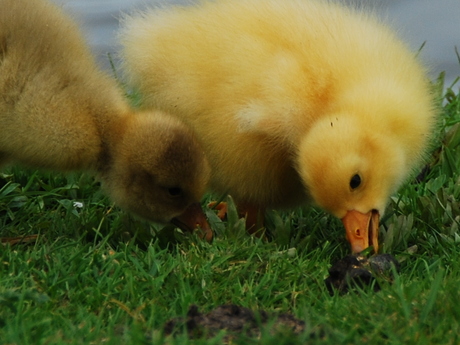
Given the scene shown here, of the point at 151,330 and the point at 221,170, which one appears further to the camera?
the point at 221,170

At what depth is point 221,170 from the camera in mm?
3643

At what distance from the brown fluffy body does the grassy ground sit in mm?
228

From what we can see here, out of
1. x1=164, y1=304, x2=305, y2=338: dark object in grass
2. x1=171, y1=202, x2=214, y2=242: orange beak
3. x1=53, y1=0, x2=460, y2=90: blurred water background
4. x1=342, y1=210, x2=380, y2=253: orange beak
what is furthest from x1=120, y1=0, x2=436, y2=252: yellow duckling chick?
x1=53, y1=0, x2=460, y2=90: blurred water background

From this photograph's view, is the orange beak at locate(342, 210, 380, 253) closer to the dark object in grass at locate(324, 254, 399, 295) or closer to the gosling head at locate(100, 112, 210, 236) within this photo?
the dark object in grass at locate(324, 254, 399, 295)

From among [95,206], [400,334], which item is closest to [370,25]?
[95,206]

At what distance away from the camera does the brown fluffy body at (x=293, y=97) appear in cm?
336

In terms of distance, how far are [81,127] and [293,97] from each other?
2.60ft

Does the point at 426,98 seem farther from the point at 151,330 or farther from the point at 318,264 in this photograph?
the point at 151,330

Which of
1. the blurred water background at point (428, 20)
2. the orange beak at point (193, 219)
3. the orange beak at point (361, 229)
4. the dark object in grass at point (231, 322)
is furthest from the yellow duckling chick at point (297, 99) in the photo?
the blurred water background at point (428, 20)

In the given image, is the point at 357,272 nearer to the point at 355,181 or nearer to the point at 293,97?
the point at 355,181

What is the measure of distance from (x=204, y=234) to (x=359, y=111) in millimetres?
737

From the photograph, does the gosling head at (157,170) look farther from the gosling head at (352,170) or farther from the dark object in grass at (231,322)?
the dark object in grass at (231,322)

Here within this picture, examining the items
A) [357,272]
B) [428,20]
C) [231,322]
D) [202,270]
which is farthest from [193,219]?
[428,20]

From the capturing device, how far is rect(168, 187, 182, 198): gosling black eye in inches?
137
